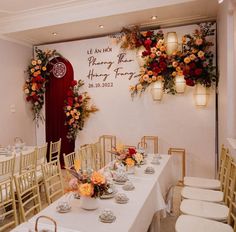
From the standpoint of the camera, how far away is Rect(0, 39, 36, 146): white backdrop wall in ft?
16.8

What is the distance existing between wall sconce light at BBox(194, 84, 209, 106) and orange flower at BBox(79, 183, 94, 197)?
3.10 metres

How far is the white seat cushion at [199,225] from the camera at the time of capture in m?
2.02

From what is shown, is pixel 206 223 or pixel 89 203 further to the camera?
pixel 206 223

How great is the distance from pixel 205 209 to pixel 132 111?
9.08ft

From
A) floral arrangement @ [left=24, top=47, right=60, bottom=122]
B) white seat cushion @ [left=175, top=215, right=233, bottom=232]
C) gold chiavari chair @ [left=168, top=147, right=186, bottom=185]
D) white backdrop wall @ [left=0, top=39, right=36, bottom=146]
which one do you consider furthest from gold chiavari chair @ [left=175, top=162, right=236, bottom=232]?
floral arrangement @ [left=24, top=47, right=60, bottom=122]

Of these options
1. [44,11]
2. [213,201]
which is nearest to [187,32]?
[44,11]

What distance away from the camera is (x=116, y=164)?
9.53 feet

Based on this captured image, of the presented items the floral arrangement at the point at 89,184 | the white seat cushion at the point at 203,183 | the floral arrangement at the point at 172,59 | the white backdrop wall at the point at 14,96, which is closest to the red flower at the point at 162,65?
the floral arrangement at the point at 172,59

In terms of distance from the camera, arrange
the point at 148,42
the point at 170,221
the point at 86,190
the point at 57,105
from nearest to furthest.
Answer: the point at 86,190
the point at 170,221
the point at 148,42
the point at 57,105

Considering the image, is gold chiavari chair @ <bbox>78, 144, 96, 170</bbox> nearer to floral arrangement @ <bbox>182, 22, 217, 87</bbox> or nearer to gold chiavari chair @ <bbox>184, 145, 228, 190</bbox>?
gold chiavari chair @ <bbox>184, 145, 228, 190</bbox>

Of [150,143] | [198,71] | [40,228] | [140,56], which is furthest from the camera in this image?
[150,143]

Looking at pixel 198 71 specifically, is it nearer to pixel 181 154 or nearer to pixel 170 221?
pixel 181 154

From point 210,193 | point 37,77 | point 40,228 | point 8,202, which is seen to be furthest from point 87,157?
point 37,77

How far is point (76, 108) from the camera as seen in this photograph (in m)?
5.23
